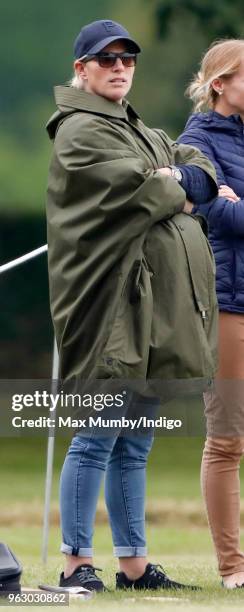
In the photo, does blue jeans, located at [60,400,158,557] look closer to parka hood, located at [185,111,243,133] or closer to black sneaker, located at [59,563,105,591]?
black sneaker, located at [59,563,105,591]

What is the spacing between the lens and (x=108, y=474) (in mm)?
3098

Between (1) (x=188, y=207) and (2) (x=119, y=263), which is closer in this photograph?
(2) (x=119, y=263)

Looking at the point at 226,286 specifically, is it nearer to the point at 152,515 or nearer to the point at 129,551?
the point at 129,551

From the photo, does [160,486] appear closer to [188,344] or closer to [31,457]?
[31,457]

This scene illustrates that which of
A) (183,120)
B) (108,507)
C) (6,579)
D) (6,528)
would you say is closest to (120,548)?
(108,507)

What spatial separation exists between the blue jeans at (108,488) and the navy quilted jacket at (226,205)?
34 centimetres

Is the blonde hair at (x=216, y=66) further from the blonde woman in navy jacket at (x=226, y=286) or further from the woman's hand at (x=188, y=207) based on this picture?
the woman's hand at (x=188, y=207)

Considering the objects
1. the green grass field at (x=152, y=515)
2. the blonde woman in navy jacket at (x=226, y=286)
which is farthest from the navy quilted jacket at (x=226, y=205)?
the green grass field at (x=152, y=515)

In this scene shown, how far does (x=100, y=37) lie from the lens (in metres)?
3.05

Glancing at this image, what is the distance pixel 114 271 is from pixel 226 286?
39cm

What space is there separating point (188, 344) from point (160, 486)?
3.98m

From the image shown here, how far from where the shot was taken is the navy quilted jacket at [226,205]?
3.20 metres

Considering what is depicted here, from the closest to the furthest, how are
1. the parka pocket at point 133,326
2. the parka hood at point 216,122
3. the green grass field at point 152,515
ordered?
the parka pocket at point 133,326 → the parka hood at point 216,122 → the green grass field at point 152,515

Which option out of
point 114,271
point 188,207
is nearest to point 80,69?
point 188,207
